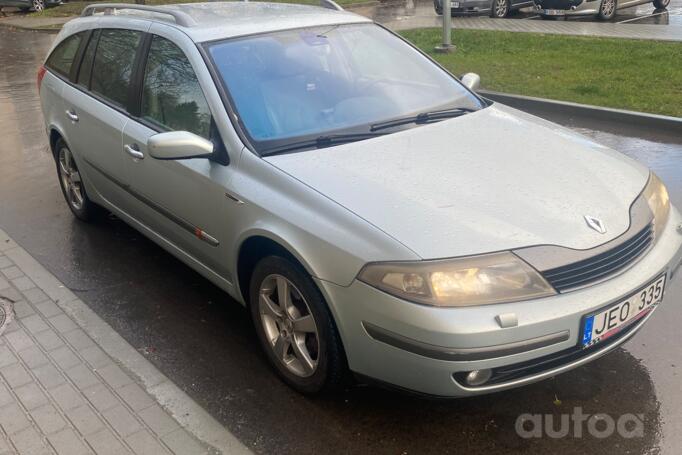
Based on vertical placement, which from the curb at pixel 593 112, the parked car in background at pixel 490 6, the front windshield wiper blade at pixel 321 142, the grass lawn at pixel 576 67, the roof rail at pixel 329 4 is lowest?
the curb at pixel 593 112

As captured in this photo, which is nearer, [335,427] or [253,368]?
[335,427]

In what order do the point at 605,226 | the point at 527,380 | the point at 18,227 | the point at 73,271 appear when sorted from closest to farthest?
the point at 527,380 < the point at 605,226 < the point at 73,271 < the point at 18,227

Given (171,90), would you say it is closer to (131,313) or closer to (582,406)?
(131,313)

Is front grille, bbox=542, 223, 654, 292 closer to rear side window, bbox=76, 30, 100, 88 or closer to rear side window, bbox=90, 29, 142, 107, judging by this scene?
rear side window, bbox=90, 29, 142, 107

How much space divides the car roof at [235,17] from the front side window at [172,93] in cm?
17

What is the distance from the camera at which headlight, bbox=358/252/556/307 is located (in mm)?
2715

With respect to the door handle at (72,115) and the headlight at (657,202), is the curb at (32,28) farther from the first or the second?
the headlight at (657,202)

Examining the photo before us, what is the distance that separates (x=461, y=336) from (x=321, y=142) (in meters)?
1.35

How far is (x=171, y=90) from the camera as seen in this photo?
4.13 metres

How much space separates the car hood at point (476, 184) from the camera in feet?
9.38

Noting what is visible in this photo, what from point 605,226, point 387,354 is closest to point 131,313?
point 387,354

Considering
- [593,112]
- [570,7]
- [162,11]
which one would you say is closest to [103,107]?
[162,11]

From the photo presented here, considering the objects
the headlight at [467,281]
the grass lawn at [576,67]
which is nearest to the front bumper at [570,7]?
the grass lawn at [576,67]

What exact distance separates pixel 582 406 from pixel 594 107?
5.60m
